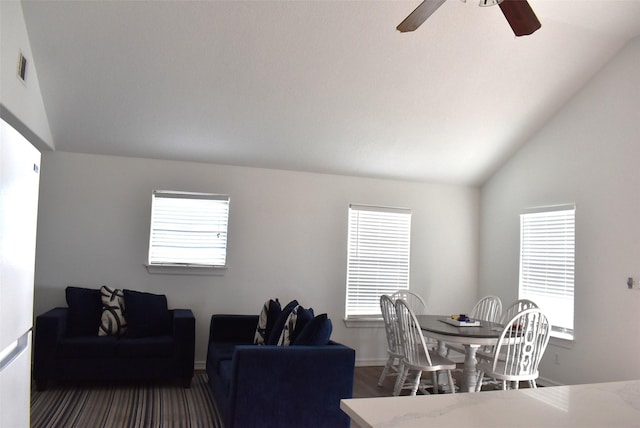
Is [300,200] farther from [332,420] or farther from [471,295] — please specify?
[332,420]

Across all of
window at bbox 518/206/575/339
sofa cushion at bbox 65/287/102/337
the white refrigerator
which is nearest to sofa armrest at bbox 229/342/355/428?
the white refrigerator

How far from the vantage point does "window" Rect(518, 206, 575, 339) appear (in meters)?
5.30

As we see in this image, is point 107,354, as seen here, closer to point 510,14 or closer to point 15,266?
point 15,266

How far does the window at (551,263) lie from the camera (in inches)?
209

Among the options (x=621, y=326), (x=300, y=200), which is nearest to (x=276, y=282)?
(x=300, y=200)

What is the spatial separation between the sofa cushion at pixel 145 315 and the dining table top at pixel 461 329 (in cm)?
252

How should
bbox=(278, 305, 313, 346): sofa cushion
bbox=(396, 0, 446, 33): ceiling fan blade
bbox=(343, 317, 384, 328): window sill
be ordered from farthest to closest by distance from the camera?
bbox=(343, 317, 384, 328): window sill → bbox=(278, 305, 313, 346): sofa cushion → bbox=(396, 0, 446, 33): ceiling fan blade

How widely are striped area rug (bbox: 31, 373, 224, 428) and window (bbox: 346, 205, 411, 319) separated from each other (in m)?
2.13

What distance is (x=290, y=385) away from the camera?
11.1 ft

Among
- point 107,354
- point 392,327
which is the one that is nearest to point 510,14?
point 392,327

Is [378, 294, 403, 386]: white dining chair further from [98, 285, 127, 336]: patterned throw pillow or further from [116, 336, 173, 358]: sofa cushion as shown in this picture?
[98, 285, 127, 336]: patterned throw pillow

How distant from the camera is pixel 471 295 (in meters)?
6.76

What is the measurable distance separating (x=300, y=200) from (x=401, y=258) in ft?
4.91

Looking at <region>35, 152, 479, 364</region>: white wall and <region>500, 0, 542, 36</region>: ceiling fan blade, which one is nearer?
<region>500, 0, 542, 36</region>: ceiling fan blade
